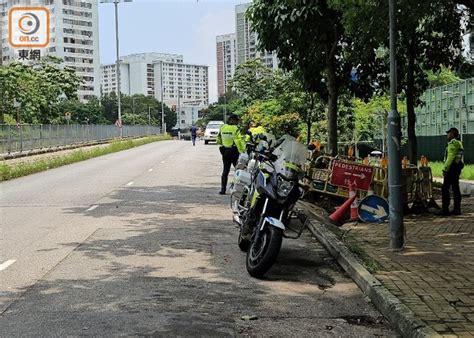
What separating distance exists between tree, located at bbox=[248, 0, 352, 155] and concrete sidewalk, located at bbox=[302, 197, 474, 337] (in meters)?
4.53

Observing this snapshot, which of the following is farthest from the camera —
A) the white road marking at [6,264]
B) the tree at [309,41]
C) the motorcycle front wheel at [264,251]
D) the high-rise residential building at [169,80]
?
the high-rise residential building at [169,80]

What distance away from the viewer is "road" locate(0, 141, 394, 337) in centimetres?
520

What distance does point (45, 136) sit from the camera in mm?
37750

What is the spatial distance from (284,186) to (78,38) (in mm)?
109946

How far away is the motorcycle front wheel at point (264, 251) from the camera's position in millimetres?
6738

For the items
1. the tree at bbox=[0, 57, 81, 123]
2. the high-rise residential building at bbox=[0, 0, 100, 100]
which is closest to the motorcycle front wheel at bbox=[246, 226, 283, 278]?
the tree at bbox=[0, 57, 81, 123]

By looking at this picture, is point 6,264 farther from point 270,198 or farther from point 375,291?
point 375,291

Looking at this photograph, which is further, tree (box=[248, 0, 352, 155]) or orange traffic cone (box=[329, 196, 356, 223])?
tree (box=[248, 0, 352, 155])

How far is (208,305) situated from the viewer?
5762mm

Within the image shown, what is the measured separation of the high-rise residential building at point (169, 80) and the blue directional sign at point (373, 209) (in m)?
126

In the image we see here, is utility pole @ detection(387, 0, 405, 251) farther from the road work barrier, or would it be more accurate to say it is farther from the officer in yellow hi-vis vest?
the officer in yellow hi-vis vest

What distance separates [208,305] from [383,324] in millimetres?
1600

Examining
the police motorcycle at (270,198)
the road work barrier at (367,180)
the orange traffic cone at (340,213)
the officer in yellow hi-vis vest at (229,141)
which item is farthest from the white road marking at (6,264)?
the officer in yellow hi-vis vest at (229,141)

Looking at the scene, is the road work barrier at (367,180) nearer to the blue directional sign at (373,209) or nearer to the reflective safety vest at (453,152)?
the reflective safety vest at (453,152)
